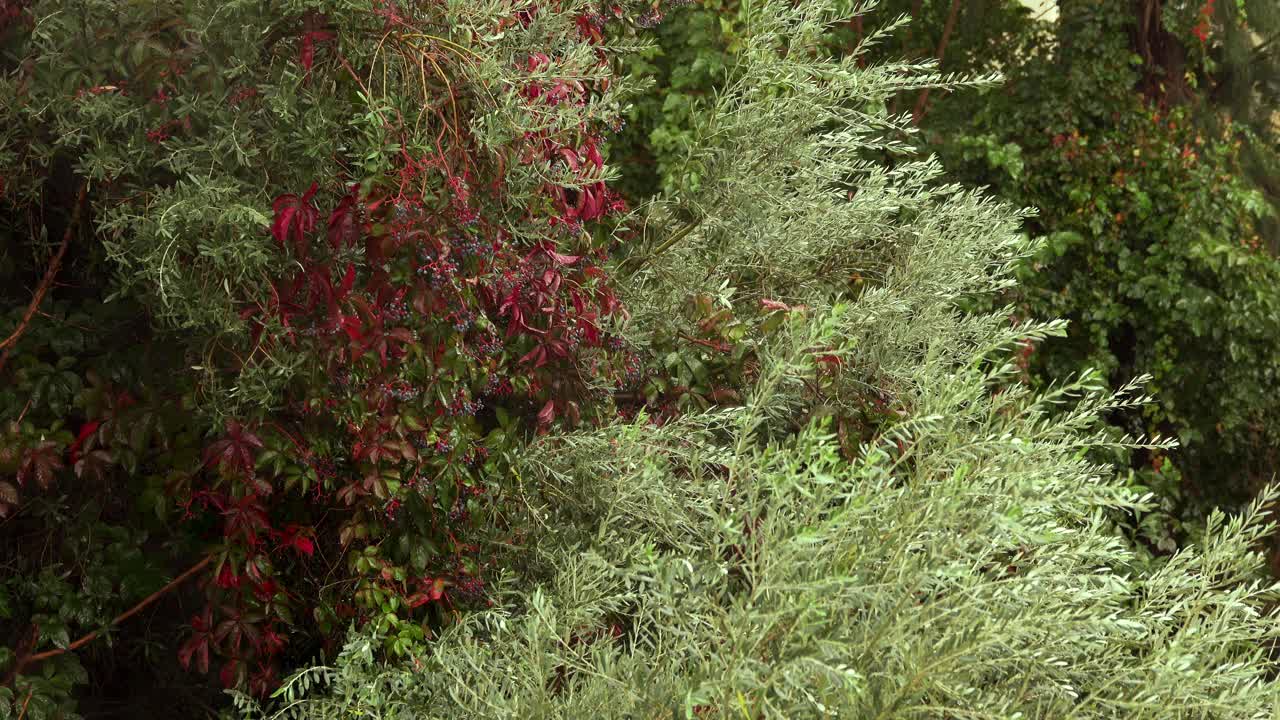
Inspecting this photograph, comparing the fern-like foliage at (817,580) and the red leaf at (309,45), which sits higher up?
the red leaf at (309,45)

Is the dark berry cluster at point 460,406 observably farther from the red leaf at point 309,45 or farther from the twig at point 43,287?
the twig at point 43,287

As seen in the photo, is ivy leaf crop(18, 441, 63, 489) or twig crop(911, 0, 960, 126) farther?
twig crop(911, 0, 960, 126)

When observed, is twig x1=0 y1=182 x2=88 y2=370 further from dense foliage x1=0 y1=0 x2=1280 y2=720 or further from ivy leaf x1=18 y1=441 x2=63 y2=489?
ivy leaf x1=18 y1=441 x2=63 y2=489

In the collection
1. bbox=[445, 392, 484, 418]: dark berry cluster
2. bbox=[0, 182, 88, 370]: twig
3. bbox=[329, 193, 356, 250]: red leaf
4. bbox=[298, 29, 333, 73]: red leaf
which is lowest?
bbox=[0, 182, 88, 370]: twig

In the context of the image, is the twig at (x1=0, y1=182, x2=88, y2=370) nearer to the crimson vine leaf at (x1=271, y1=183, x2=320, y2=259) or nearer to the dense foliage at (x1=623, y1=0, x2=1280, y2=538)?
the crimson vine leaf at (x1=271, y1=183, x2=320, y2=259)

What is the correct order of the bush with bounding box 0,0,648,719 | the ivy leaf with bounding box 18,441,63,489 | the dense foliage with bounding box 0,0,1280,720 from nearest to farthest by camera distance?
the dense foliage with bounding box 0,0,1280,720 → the bush with bounding box 0,0,648,719 → the ivy leaf with bounding box 18,441,63,489

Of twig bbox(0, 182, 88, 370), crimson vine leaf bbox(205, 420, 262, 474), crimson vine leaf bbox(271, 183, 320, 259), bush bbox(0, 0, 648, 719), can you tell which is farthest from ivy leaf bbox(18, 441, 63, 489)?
crimson vine leaf bbox(271, 183, 320, 259)

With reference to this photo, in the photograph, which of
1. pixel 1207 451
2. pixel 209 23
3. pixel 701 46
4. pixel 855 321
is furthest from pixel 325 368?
pixel 1207 451

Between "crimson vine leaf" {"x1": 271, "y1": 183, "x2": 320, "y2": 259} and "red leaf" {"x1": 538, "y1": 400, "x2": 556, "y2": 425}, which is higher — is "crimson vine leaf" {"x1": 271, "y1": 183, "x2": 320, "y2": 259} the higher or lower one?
the higher one

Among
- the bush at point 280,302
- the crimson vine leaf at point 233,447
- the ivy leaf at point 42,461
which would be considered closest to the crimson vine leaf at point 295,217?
the bush at point 280,302

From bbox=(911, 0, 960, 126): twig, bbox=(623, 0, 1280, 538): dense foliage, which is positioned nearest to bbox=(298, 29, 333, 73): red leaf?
bbox=(623, 0, 1280, 538): dense foliage

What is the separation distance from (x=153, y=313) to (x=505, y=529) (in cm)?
87

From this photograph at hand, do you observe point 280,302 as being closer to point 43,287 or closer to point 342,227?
point 342,227

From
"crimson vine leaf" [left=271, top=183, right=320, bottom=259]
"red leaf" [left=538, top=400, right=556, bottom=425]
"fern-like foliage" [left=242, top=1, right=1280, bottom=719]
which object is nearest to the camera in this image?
"fern-like foliage" [left=242, top=1, right=1280, bottom=719]
